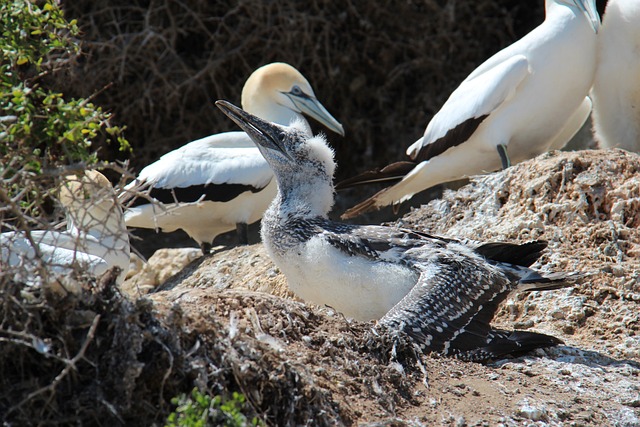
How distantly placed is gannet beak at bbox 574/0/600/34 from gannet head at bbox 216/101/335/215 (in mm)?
3261

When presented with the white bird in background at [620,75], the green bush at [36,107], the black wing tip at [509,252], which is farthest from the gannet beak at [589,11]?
the green bush at [36,107]

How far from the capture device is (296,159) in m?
6.35

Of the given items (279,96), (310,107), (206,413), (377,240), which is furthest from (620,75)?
(206,413)

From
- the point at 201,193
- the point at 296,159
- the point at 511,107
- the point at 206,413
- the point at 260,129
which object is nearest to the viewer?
the point at 206,413

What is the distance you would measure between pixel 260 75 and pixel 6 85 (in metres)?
4.96

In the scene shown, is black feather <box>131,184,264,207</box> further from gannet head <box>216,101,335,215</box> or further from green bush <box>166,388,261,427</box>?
green bush <box>166,388,261,427</box>

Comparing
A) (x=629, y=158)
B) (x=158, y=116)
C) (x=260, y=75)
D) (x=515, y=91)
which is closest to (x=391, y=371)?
(x=629, y=158)

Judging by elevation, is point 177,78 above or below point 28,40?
below

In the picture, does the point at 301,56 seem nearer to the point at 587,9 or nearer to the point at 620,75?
the point at 587,9

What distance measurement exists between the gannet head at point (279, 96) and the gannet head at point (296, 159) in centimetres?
347

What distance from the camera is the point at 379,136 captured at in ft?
40.9

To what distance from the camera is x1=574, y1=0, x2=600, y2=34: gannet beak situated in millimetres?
8727

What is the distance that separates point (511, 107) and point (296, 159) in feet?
9.36

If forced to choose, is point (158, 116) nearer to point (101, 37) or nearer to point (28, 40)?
point (101, 37)
